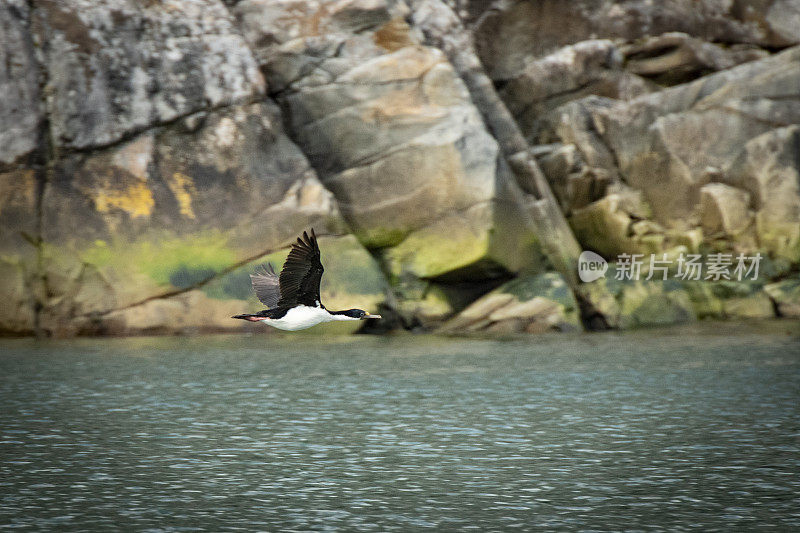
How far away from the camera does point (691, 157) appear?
24406 millimetres

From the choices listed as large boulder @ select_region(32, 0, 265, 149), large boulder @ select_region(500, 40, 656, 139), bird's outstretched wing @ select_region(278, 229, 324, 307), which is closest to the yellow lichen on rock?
large boulder @ select_region(32, 0, 265, 149)

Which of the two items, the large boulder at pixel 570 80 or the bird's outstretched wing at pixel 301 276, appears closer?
the bird's outstretched wing at pixel 301 276

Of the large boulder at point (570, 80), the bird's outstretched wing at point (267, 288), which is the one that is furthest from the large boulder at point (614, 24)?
the bird's outstretched wing at point (267, 288)

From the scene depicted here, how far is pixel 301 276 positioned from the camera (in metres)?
9.66

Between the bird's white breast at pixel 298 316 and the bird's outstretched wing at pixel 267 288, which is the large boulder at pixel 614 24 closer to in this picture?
the bird's outstretched wing at pixel 267 288

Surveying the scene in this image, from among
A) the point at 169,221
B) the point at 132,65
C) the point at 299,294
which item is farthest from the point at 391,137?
the point at 299,294

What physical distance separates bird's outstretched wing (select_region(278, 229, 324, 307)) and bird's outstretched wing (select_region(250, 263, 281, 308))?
895mm

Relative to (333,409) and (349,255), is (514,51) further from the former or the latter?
(333,409)

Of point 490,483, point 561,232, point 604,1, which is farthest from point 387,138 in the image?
point 490,483

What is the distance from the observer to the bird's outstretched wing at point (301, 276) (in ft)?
31.1

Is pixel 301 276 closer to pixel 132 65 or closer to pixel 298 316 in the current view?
pixel 298 316

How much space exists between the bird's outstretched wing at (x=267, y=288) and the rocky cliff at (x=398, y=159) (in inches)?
364

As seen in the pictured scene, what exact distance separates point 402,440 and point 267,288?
256 centimetres

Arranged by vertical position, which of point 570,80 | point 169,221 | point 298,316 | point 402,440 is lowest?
point 402,440
